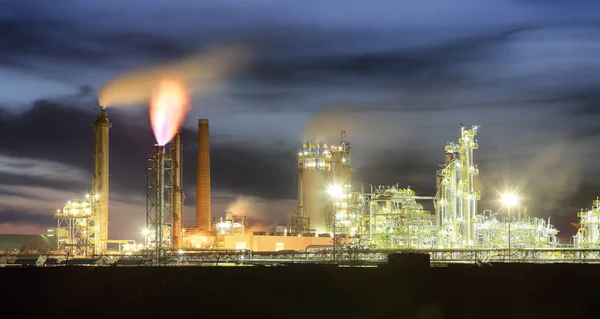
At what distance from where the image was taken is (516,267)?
43.1 meters

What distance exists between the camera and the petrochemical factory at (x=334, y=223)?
2977 inches

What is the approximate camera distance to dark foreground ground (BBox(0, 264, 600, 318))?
133ft

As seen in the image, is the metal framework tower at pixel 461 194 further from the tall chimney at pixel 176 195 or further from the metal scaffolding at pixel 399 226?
the tall chimney at pixel 176 195

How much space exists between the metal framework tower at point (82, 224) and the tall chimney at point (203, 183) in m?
14.4

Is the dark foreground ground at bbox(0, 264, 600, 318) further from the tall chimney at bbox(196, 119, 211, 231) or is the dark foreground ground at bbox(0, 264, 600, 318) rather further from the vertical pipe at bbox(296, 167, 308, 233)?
the vertical pipe at bbox(296, 167, 308, 233)

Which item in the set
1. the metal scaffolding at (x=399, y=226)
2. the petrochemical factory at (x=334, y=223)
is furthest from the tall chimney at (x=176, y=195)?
the metal scaffolding at (x=399, y=226)

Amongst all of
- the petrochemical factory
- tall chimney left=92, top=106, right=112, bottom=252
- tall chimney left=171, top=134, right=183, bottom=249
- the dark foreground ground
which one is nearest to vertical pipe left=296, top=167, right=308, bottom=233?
the petrochemical factory

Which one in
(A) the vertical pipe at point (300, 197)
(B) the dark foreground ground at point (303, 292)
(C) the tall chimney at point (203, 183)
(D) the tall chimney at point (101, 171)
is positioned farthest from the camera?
(A) the vertical pipe at point (300, 197)

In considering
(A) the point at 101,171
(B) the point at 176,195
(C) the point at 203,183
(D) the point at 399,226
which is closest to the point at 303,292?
(D) the point at 399,226

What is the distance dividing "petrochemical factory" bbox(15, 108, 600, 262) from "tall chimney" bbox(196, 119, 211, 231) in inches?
5.9

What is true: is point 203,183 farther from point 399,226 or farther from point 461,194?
point 461,194

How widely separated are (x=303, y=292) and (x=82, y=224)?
77.4 m

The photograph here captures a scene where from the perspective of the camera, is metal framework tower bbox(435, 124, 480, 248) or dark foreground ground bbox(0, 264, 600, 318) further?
metal framework tower bbox(435, 124, 480, 248)

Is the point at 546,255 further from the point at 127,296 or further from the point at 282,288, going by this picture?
the point at 127,296
